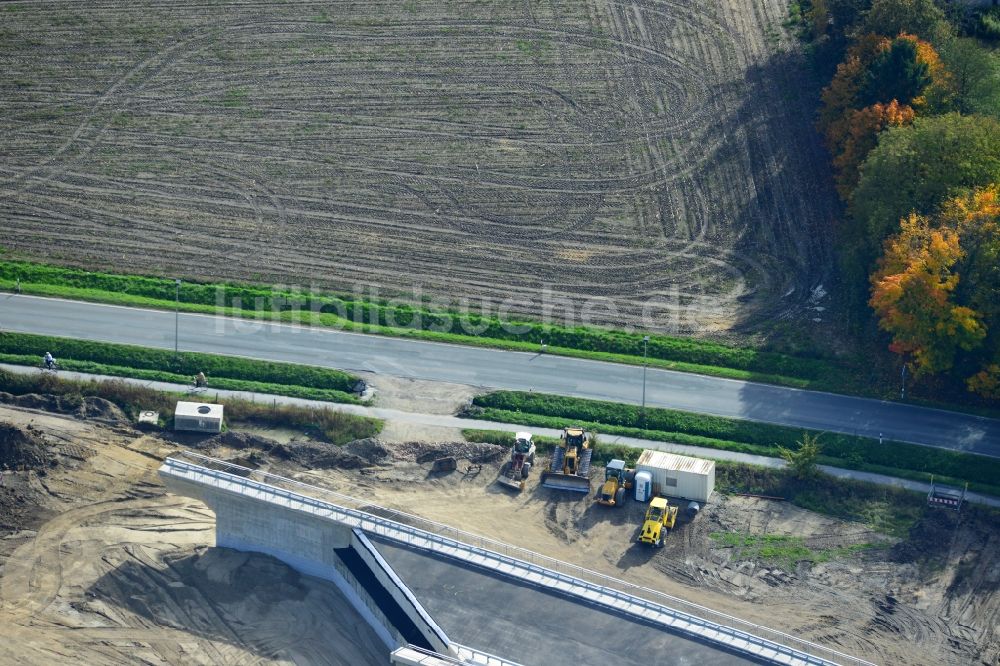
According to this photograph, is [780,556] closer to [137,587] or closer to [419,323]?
[419,323]

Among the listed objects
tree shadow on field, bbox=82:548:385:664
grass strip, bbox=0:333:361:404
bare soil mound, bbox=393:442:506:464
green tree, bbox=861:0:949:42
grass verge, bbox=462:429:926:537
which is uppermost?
green tree, bbox=861:0:949:42

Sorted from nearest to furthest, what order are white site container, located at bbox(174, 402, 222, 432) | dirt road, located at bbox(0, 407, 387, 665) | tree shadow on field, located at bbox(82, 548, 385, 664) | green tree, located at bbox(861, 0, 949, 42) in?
dirt road, located at bbox(0, 407, 387, 665) < tree shadow on field, located at bbox(82, 548, 385, 664) < white site container, located at bbox(174, 402, 222, 432) < green tree, located at bbox(861, 0, 949, 42)

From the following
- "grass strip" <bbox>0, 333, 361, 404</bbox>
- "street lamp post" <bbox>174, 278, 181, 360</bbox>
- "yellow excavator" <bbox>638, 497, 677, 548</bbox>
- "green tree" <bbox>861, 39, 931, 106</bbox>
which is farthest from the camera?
"green tree" <bbox>861, 39, 931, 106</bbox>

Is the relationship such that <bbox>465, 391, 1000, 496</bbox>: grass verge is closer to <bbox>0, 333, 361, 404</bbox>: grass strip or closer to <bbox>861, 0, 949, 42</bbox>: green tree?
<bbox>0, 333, 361, 404</bbox>: grass strip

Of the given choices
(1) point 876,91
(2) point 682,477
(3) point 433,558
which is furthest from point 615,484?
(1) point 876,91

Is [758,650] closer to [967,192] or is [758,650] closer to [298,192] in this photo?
[967,192]

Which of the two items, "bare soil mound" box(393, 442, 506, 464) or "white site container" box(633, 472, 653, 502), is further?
"bare soil mound" box(393, 442, 506, 464)

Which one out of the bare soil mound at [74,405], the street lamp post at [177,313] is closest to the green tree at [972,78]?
the street lamp post at [177,313]

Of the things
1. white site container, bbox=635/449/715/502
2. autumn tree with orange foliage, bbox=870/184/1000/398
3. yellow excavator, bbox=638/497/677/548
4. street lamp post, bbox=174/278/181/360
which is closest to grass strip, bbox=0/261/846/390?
street lamp post, bbox=174/278/181/360
